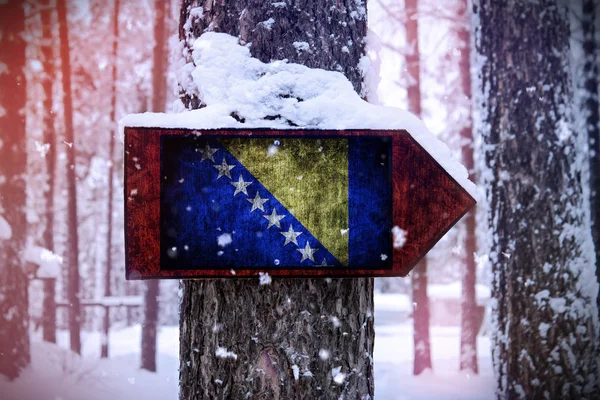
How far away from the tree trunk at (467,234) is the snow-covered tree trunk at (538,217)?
11.6 feet

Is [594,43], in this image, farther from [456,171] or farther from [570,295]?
[456,171]

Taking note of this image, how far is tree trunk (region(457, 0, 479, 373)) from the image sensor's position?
6742 millimetres

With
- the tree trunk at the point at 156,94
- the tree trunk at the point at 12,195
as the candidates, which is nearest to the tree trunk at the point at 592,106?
the tree trunk at the point at 156,94

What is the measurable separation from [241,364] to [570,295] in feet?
9.53

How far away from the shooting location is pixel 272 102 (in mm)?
1274

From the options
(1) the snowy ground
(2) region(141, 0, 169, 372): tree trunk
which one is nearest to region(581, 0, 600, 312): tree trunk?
(1) the snowy ground

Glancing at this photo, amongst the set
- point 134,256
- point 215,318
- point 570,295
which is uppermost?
point 134,256

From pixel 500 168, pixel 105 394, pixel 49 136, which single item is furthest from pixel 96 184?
pixel 500 168

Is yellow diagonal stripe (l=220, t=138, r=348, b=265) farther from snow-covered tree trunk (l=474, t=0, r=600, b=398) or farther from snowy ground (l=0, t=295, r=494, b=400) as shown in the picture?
snowy ground (l=0, t=295, r=494, b=400)

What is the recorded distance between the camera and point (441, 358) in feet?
28.6

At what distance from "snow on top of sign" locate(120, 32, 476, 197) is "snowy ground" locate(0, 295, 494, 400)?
5998 millimetres

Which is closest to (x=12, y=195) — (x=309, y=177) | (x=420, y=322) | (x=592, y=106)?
(x=420, y=322)

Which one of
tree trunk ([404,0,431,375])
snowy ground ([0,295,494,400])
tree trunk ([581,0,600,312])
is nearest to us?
tree trunk ([581,0,600,312])

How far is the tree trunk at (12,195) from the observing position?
7.05 m
